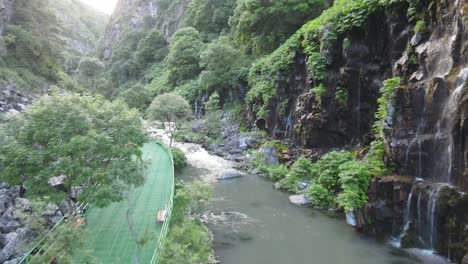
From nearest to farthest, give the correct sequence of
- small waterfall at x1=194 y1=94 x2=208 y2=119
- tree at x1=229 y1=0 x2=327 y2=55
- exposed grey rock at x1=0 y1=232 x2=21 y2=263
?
exposed grey rock at x1=0 y1=232 x2=21 y2=263 → tree at x1=229 y1=0 x2=327 y2=55 → small waterfall at x1=194 y1=94 x2=208 y2=119

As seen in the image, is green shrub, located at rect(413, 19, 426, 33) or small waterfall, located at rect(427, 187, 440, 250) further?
green shrub, located at rect(413, 19, 426, 33)

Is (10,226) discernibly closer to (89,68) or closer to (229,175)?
(229,175)

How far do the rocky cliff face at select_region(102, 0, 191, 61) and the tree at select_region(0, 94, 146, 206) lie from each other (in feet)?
219

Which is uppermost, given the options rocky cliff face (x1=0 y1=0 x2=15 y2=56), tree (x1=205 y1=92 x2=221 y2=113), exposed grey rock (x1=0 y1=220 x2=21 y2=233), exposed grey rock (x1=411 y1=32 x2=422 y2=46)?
exposed grey rock (x1=411 y1=32 x2=422 y2=46)

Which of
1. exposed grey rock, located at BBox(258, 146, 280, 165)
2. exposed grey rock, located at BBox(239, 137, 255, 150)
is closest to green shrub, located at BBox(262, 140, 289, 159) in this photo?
exposed grey rock, located at BBox(258, 146, 280, 165)

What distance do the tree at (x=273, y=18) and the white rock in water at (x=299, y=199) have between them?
20.6 m

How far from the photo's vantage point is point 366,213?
50.8ft

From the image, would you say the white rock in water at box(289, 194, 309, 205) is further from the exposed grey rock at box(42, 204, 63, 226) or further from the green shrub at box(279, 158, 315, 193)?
the exposed grey rock at box(42, 204, 63, 226)

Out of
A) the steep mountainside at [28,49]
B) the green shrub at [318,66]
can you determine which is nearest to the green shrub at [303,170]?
the green shrub at [318,66]

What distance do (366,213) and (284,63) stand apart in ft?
52.9

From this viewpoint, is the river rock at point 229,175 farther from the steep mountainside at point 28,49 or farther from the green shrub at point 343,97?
the steep mountainside at point 28,49

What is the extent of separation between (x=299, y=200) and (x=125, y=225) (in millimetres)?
9474

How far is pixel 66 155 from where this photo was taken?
1053 cm

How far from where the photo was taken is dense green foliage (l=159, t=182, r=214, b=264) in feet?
29.2
